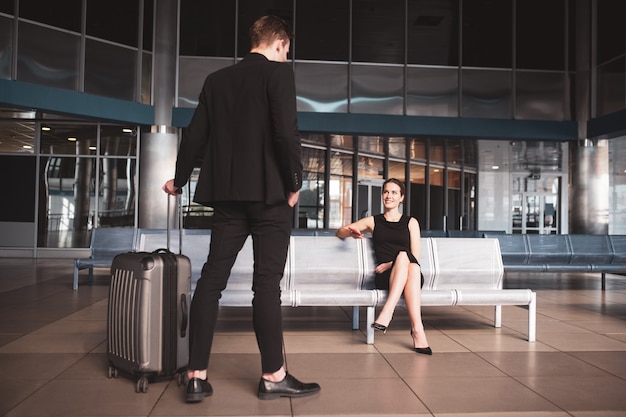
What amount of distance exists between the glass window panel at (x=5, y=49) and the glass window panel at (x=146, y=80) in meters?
2.92

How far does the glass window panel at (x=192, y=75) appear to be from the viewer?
14.5 m

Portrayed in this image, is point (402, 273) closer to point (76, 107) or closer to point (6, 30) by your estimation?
point (76, 107)

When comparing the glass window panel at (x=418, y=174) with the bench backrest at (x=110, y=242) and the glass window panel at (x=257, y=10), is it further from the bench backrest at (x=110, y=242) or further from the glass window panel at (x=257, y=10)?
the bench backrest at (x=110, y=242)

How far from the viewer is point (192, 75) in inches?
575

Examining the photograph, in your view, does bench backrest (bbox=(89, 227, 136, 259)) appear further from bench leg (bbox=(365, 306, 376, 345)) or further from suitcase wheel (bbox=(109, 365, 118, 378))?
suitcase wheel (bbox=(109, 365, 118, 378))

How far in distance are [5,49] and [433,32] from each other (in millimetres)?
10347

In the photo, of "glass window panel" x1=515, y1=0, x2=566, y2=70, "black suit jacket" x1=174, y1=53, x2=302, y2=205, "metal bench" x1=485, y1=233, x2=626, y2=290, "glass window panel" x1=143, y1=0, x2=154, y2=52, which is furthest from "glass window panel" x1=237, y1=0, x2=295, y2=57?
"black suit jacket" x1=174, y1=53, x2=302, y2=205

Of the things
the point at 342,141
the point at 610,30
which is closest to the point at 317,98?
the point at 342,141

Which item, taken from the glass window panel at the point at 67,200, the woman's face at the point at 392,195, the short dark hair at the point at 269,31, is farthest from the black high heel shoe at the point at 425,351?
the glass window panel at the point at 67,200

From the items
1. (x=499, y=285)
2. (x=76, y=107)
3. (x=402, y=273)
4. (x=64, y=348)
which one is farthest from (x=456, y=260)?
(x=76, y=107)

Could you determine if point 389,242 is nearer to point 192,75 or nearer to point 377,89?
point 377,89

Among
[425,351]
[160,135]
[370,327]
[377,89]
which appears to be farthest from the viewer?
[377,89]

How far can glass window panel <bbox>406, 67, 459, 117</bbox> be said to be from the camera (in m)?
14.8

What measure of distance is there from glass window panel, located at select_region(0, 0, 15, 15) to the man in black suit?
1143 centimetres
